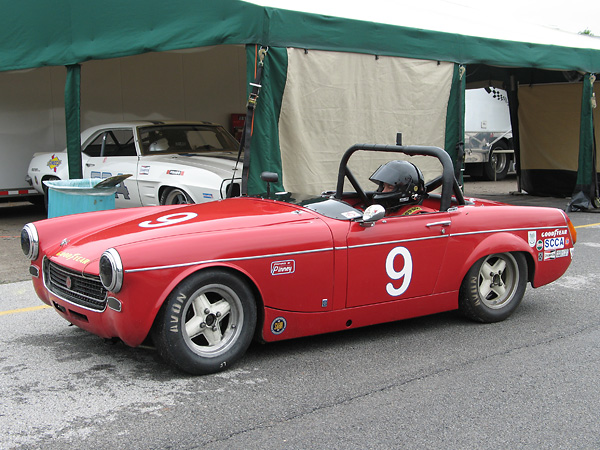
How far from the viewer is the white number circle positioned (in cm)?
406

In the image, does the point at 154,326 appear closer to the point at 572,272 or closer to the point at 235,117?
the point at 572,272

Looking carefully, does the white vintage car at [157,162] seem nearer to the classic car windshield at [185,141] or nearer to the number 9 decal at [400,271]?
the classic car windshield at [185,141]

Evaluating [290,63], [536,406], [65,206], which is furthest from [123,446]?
[290,63]

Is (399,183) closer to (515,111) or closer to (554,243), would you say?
(554,243)

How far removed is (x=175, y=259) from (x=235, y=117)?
1004 cm

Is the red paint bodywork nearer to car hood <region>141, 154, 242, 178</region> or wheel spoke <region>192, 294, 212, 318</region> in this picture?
wheel spoke <region>192, 294, 212, 318</region>

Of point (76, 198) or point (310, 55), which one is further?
point (310, 55)

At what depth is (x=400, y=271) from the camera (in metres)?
4.37

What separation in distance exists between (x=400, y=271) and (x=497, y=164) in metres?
15.7

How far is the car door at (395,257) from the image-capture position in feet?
13.7

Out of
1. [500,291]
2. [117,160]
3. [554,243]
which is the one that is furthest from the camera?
[117,160]

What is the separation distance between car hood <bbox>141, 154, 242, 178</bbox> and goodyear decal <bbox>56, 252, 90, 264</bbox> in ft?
12.9

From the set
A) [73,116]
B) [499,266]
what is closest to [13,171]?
[73,116]

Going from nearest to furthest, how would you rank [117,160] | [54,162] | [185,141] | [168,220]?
[168,220]
[117,160]
[185,141]
[54,162]
